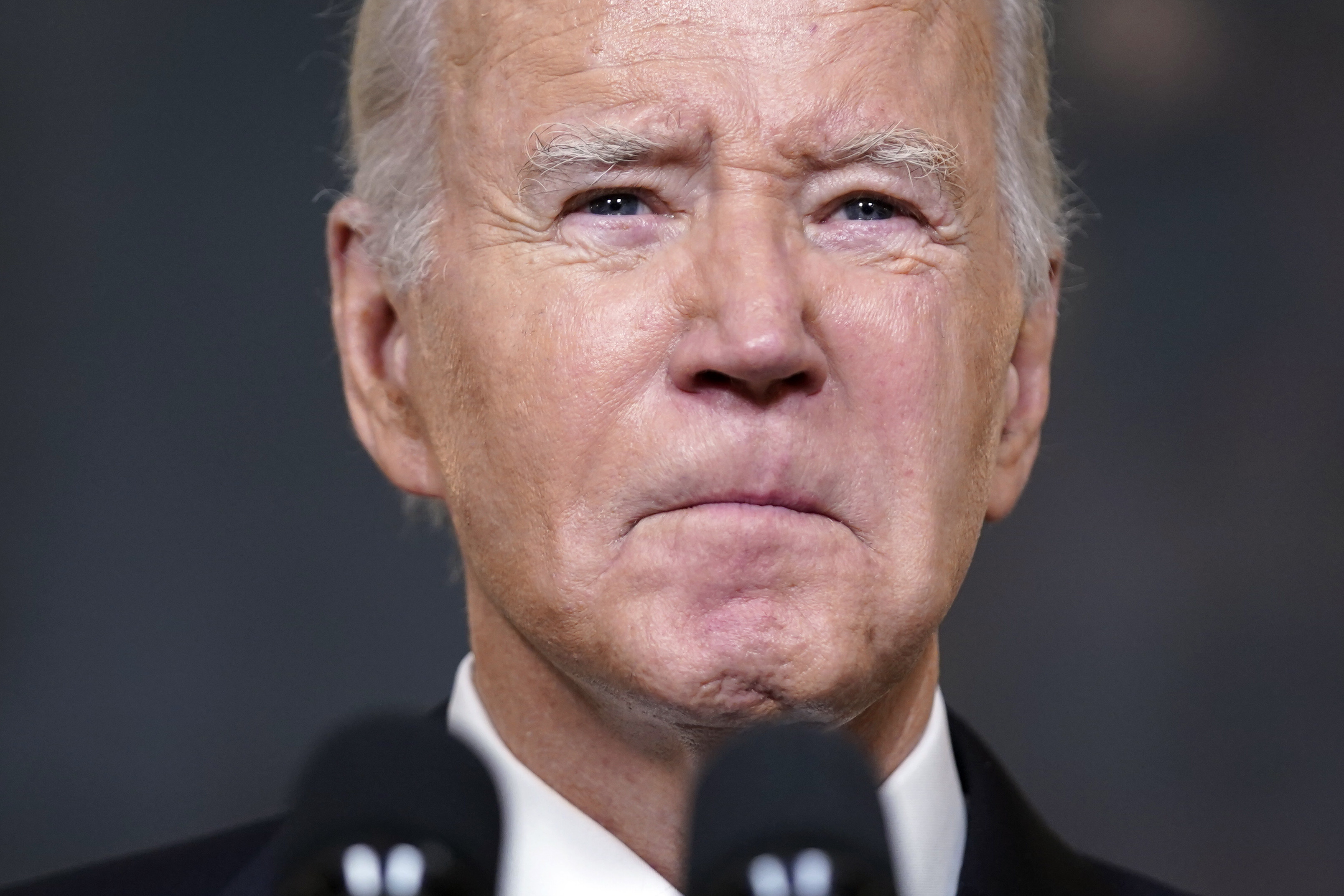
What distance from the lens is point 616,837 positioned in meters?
1.91

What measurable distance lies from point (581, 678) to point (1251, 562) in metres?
1.79

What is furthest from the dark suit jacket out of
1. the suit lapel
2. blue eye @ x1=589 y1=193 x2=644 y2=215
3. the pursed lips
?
blue eye @ x1=589 y1=193 x2=644 y2=215

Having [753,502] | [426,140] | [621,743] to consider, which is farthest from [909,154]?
[621,743]

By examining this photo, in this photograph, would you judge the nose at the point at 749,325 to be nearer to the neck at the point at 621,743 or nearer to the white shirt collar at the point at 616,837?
the neck at the point at 621,743

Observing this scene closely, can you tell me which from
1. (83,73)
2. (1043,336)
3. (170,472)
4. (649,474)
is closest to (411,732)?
(649,474)

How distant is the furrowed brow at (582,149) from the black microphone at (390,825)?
726mm

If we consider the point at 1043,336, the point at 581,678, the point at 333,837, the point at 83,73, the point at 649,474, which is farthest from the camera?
the point at 83,73

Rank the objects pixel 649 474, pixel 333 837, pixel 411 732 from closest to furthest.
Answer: pixel 333 837 → pixel 411 732 → pixel 649 474

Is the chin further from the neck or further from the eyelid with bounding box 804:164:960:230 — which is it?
the eyelid with bounding box 804:164:960:230

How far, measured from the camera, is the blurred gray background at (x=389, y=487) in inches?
124

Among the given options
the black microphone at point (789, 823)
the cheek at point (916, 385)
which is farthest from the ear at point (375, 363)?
the black microphone at point (789, 823)

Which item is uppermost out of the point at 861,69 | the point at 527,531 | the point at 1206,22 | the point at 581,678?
the point at 861,69

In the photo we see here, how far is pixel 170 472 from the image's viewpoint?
320 cm

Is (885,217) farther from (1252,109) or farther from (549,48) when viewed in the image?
(1252,109)
